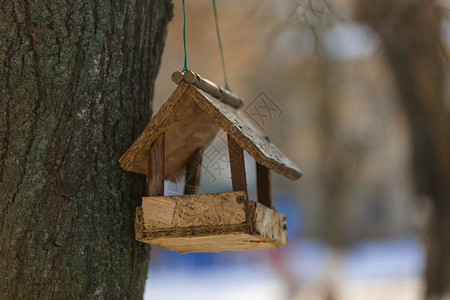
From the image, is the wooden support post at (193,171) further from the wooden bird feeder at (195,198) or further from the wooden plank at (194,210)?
the wooden plank at (194,210)

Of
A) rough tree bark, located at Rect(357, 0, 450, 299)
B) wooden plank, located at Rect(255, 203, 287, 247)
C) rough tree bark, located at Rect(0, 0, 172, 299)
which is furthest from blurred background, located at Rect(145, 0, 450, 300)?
rough tree bark, located at Rect(0, 0, 172, 299)

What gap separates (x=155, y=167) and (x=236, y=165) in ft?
0.91

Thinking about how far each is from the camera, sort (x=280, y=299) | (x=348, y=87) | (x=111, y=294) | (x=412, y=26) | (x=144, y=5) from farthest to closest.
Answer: (x=280, y=299) → (x=348, y=87) → (x=412, y=26) → (x=144, y=5) → (x=111, y=294)

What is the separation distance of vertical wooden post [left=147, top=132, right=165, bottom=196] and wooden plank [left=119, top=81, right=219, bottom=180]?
0.08ft

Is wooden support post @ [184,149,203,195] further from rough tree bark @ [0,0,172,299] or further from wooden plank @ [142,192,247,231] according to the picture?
wooden plank @ [142,192,247,231]

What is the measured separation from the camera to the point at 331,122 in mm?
9820

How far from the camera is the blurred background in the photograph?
487 cm

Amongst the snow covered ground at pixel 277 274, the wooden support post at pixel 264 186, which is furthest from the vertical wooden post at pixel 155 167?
the snow covered ground at pixel 277 274

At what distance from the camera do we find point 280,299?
37.2 feet

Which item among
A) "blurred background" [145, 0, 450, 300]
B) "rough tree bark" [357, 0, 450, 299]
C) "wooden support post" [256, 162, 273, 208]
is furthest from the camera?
"rough tree bark" [357, 0, 450, 299]

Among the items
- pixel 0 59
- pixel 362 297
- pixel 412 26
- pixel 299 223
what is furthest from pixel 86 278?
pixel 299 223

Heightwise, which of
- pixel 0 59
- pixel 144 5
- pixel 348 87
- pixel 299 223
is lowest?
pixel 0 59

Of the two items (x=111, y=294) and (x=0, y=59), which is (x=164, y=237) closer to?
(x=111, y=294)

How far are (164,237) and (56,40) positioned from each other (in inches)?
29.7
